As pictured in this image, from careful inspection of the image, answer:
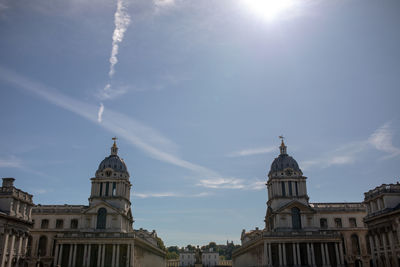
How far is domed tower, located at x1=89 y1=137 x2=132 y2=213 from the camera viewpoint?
83.8 m

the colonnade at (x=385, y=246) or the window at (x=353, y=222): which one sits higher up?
the window at (x=353, y=222)

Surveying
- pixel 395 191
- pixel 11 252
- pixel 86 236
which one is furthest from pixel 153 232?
pixel 395 191

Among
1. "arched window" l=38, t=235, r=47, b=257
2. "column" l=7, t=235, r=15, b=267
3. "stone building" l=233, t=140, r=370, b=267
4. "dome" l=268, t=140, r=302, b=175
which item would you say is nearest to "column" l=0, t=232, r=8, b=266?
"column" l=7, t=235, r=15, b=267

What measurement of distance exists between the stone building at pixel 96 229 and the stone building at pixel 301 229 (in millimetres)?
Answer: 28551

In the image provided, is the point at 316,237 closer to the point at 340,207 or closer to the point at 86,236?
the point at 340,207

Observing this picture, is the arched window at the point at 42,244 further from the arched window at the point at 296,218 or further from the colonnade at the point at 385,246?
the colonnade at the point at 385,246

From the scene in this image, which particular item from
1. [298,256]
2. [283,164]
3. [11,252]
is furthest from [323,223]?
[11,252]

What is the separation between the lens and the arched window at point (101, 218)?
80812 mm

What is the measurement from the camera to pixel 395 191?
6100cm

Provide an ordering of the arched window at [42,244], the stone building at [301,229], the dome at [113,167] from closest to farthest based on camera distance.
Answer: the stone building at [301,229] → the arched window at [42,244] → the dome at [113,167]

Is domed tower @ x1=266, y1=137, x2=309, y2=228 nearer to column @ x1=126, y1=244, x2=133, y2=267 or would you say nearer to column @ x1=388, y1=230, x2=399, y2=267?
column @ x1=388, y1=230, x2=399, y2=267

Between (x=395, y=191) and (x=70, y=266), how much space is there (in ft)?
202

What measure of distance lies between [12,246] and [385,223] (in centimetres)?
5976

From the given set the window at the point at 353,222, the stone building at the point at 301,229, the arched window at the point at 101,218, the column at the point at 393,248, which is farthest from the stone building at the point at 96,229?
the window at the point at 353,222
